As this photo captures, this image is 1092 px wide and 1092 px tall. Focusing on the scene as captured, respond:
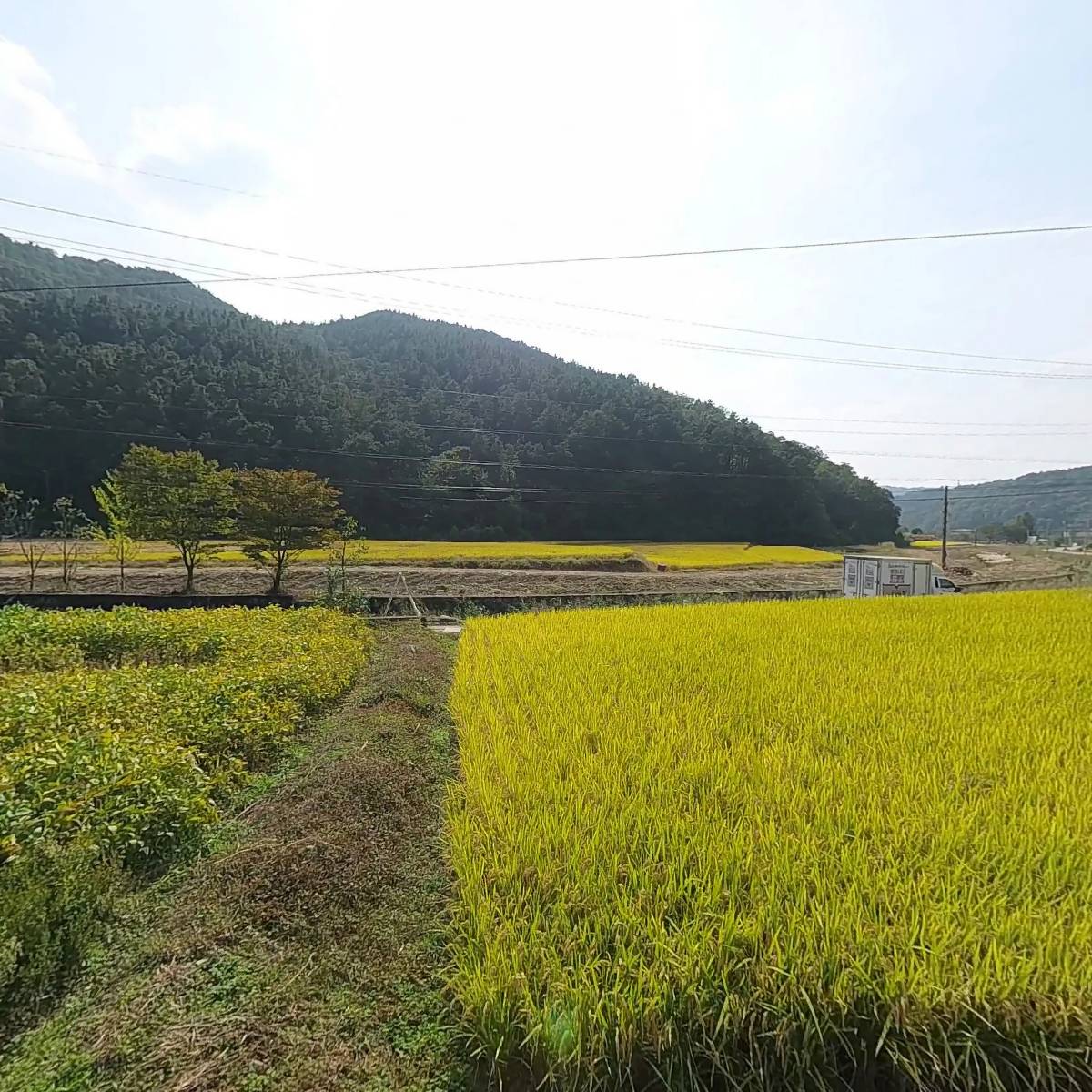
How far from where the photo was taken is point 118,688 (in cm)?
550

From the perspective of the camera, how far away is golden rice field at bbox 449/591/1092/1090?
196 cm

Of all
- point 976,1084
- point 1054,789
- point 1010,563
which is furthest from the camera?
point 1010,563

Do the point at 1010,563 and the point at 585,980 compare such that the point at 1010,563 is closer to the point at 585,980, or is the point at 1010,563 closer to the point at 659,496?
the point at 659,496

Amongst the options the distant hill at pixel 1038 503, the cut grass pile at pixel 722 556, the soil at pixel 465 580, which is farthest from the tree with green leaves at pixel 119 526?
the distant hill at pixel 1038 503

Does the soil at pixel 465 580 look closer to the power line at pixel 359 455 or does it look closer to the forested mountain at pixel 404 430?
the power line at pixel 359 455

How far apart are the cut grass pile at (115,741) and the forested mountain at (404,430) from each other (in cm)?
2975

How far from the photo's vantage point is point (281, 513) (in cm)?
1577

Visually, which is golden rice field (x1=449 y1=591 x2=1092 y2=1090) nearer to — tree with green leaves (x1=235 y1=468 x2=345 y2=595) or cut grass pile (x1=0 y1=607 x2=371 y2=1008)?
cut grass pile (x1=0 y1=607 x2=371 y2=1008)

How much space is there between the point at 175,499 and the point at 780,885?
17.0 m

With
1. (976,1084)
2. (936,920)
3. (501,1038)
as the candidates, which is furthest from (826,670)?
(501,1038)

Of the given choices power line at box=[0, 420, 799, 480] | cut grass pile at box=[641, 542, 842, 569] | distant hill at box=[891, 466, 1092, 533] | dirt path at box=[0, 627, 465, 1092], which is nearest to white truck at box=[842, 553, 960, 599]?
cut grass pile at box=[641, 542, 842, 569]

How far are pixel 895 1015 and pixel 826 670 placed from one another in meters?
4.95

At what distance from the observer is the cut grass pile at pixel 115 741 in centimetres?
271

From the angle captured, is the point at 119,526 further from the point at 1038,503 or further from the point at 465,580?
the point at 1038,503
